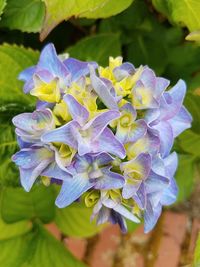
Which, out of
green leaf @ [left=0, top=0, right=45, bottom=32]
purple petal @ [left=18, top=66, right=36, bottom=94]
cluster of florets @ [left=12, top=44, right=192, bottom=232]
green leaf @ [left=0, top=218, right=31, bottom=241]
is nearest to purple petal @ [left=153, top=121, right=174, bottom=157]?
cluster of florets @ [left=12, top=44, right=192, bottom=232]

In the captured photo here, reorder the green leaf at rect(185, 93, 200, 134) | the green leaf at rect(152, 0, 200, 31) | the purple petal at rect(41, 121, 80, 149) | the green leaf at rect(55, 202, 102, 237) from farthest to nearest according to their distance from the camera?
1. the green leaf at rect(55, 202, 102, 237)
2. the green leaf at rect(185, 93, 200, 134)
3. the green leaf at rect(152, 0, 200, 31)
4. the purple petal at rect(41, 121, 80, 149)

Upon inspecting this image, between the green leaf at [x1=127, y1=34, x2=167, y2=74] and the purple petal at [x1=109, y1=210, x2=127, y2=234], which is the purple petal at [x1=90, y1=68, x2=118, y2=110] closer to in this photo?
the purple petal at [x1=109, y1=210, x2=127, y2=234]

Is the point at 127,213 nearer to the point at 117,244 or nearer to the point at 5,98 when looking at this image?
the point at 5,98

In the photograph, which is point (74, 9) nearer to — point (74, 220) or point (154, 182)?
point (154, 182)

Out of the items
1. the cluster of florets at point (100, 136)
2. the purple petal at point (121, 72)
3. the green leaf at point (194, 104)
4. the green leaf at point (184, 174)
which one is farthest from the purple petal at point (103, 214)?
the green leaf at point (184, 174)

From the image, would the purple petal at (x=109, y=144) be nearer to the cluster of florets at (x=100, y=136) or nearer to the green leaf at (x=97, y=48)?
the cluster of florets at (x=100, y=136)

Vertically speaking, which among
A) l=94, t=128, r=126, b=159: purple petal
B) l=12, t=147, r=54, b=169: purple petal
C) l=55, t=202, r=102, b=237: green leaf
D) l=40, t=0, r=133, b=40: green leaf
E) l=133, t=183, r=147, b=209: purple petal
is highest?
l=40, t=0, r=133, b=40: green leaf

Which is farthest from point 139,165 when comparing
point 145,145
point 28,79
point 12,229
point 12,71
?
point 12,229

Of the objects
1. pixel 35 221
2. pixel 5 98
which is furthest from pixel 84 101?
pixel 35 221
